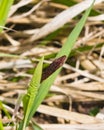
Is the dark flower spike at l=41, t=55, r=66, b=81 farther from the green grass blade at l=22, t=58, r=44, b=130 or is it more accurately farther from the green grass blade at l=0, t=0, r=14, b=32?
the green grass blade at l=0, t=0, r=14, b=32

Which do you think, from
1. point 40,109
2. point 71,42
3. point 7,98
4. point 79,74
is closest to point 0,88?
point 7,98

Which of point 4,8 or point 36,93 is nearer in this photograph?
point 36,93

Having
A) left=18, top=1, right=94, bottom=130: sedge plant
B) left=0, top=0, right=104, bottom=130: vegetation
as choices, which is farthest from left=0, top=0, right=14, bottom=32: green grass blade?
left=18, top=1, right=94, bottom=130: sedge plant

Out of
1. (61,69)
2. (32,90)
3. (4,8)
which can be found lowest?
(61,69)

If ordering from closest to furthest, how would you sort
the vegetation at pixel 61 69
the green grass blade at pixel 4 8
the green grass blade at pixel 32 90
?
the green grass blade at pixel 32 90
the green grass blade at pixel 4 8
the vegetation at pixel 61 69

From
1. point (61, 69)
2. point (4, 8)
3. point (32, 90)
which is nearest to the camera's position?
point (32, 90)

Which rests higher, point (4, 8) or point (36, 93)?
point (4, 8)

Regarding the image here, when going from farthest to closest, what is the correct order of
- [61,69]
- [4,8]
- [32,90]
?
[61,69] < [4,8] < [32,90]

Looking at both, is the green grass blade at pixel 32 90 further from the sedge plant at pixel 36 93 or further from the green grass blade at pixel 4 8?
the green grass blade at pixel 4 8

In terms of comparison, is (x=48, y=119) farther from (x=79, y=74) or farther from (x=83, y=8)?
(x=83, y=8)

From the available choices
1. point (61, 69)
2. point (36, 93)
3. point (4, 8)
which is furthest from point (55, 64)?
point (61, 69)

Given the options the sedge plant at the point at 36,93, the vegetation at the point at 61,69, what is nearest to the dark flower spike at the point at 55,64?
the sedge plant at the point at 36,93

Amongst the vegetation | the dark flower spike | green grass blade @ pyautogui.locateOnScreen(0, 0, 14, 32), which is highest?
green grass blade @ pyautogui.locateOnScreen(0, 0, 14, 32)

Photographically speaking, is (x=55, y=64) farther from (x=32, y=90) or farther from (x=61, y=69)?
(x=61, y=69)
